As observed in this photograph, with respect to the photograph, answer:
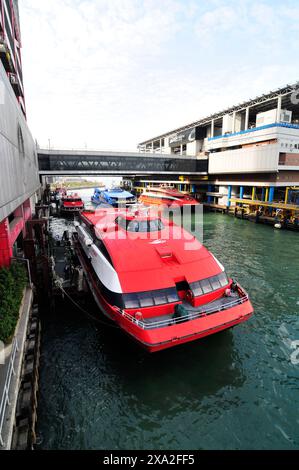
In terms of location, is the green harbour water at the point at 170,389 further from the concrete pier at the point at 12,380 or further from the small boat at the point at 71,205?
the small boat at the point at 71,205

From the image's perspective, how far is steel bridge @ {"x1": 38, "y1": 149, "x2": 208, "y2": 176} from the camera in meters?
43.4

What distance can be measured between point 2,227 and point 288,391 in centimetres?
1209

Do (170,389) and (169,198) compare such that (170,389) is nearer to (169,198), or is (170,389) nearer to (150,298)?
(150,298)

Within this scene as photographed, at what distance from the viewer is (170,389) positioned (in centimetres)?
802

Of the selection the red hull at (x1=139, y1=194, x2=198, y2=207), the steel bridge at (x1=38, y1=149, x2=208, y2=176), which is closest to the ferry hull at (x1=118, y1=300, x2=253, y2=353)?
the red hull at (x1=139, y1=194, x2=198, y2=207)

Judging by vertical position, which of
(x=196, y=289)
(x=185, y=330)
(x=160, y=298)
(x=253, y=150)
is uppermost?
(x=253, y=150)

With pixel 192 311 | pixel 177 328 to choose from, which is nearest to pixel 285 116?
pixel 192 311

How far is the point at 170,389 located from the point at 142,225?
7.73 metres

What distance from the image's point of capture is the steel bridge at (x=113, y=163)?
143 ft

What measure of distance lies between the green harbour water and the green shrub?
7.54 feet
